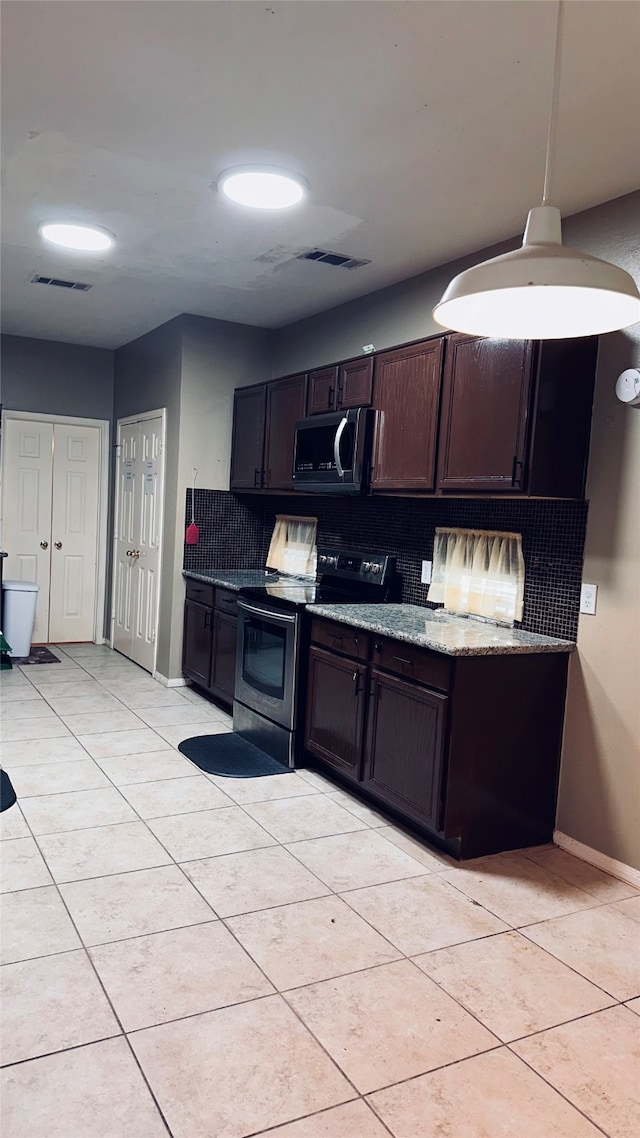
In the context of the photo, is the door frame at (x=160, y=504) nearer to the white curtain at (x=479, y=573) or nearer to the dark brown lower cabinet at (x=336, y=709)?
the dark brown lower cabinet at (x=336, y=709)

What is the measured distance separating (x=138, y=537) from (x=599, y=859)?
4.10 meters

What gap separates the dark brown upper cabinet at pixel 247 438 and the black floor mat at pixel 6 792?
2365 mm

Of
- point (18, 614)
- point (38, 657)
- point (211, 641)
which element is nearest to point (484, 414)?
point (211, 641)

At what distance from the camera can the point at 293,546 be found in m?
5.28

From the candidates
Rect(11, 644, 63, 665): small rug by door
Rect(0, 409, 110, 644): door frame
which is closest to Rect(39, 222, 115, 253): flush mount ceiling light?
Rect(0, 409, 110, 644): door frame

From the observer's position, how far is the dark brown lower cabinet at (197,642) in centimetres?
495

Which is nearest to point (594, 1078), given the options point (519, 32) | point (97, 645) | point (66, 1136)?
point (66, 1136)

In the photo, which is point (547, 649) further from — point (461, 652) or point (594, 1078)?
point (594, 1078)

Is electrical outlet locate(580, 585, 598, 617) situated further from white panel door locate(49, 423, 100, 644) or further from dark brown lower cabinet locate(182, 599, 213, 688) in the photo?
white panel door locate(49, 423, 100, 644)

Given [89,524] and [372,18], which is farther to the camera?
[89,524]

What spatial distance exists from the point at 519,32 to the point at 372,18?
1.27 ft

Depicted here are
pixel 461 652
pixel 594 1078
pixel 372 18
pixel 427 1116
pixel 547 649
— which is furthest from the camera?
pixel 547 649

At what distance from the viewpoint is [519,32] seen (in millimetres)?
2012

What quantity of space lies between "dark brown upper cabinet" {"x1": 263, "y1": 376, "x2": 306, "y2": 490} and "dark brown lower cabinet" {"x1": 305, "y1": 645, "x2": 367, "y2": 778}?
1391mm
